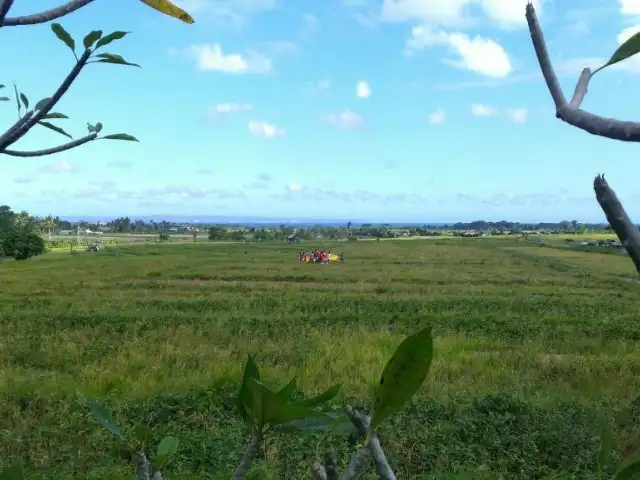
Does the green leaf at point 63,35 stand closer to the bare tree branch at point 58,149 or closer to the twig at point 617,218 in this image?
the bare tree branch at point 58,149

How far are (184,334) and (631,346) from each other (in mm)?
7203

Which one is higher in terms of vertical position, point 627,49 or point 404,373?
point 627,49

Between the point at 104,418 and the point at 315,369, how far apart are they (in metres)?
5.82

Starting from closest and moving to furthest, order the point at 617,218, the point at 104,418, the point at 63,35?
the point at 617,218, the point at 104,418, the point at 63,35

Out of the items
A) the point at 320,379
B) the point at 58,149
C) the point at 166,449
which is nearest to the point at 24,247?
the point at 320,379

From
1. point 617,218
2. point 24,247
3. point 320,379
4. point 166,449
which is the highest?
point 617,218

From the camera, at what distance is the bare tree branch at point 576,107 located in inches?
14.5

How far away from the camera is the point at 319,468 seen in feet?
1.08

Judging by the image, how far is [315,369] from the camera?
6.09 m

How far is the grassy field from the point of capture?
3.87 m

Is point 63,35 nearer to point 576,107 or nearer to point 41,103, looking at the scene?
point 41,103

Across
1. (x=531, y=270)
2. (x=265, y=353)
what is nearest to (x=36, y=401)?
(x=265, y=353)

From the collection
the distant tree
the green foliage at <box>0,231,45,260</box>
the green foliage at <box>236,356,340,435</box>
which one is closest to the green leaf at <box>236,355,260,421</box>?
the green foliage at <box>236,356,340,435</box>

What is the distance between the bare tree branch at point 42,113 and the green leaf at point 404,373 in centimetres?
47
